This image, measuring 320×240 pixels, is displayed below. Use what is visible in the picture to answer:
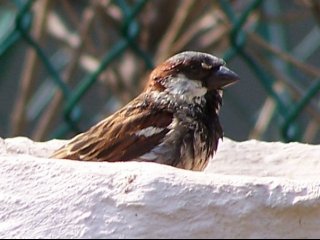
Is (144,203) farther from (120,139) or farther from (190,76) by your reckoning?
(190,76)

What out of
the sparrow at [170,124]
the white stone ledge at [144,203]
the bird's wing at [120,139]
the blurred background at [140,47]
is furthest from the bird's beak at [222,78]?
the white stone ledge at [144,203]

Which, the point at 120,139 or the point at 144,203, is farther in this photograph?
the point at 120,139

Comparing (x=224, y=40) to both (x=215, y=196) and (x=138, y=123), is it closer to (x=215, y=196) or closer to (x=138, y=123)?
(x=138, y=123)

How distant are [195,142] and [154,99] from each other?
0.25 m

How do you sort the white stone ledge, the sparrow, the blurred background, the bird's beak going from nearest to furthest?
the white stone ledge → the sparrow → the bird's beak → the blurred background

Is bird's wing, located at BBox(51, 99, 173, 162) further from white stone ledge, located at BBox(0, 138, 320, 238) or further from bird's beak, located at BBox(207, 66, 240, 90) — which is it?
white stone ledge, located at BBox(0, 138, 320, 238)

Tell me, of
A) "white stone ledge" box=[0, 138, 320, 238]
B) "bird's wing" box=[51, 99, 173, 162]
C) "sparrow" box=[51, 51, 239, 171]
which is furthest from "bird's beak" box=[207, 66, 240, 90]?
"white stone ledge" box=[0, 138, 320, 238]

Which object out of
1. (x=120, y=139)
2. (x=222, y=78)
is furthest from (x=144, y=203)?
(x=222, y=78)

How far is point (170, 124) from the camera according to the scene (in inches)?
110

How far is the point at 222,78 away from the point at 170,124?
0.59 ft

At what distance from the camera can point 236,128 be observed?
6312mm

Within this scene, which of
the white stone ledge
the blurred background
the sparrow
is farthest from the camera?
the blurred background

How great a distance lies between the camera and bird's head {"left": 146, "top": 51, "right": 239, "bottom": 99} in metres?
2.89

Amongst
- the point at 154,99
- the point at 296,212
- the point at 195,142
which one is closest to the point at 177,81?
the point at 154,99
